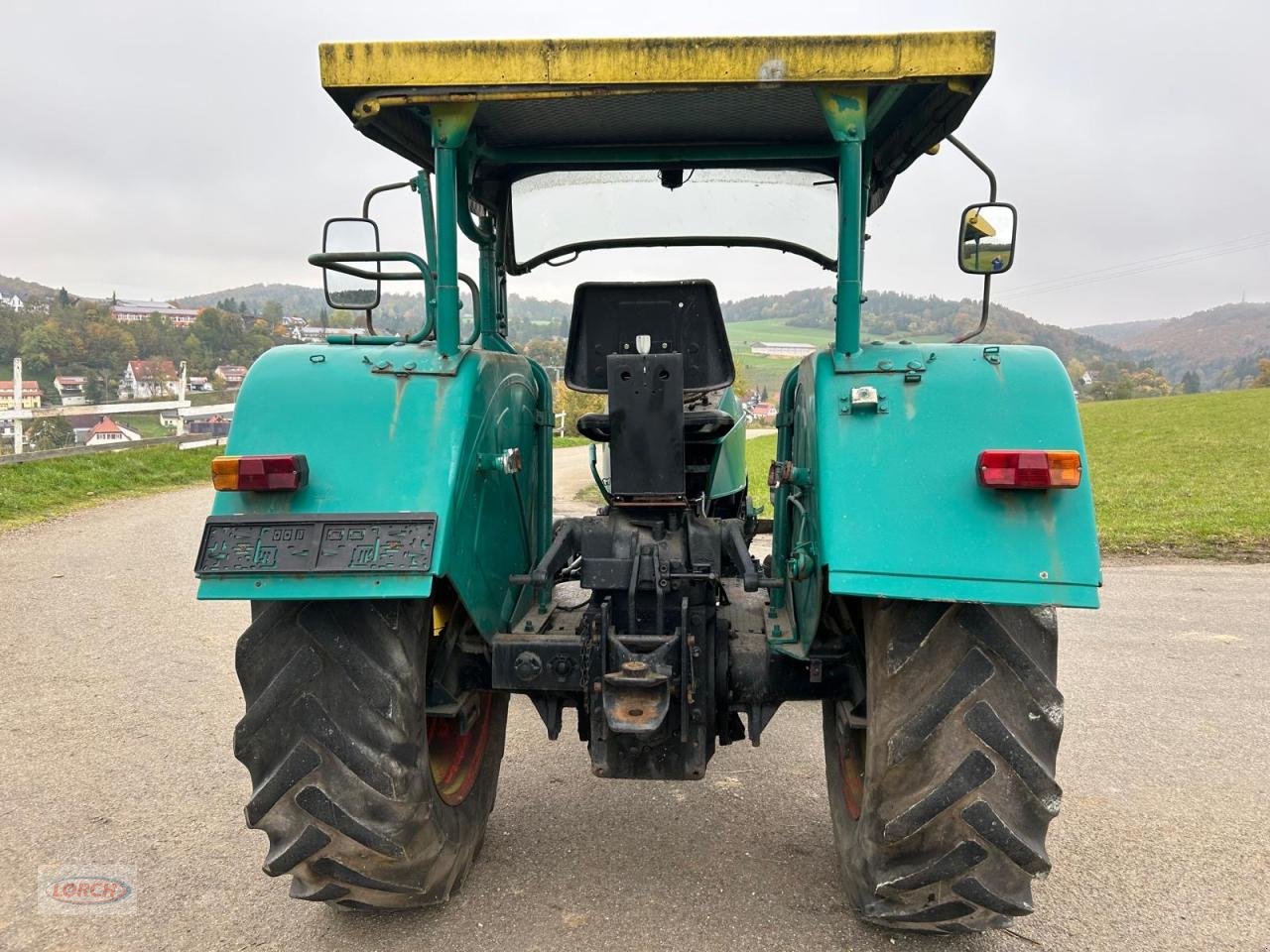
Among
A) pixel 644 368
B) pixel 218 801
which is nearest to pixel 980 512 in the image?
pixel 644 368

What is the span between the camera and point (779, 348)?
3.74m

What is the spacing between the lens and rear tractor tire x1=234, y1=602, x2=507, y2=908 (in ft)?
8.05

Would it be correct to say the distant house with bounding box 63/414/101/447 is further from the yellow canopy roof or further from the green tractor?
the yellow canopy roof

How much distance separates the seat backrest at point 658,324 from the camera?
3523mm

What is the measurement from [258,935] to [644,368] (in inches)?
87.3

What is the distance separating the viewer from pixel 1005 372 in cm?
241

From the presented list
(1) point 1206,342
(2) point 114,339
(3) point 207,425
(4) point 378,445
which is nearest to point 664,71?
(4) point 378,445

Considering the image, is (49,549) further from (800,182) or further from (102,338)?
(102,338)

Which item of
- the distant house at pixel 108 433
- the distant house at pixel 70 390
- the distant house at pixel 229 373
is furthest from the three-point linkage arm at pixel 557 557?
the distant house at pixel 229 373

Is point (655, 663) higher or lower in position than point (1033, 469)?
lower

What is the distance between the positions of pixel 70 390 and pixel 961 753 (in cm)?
2310

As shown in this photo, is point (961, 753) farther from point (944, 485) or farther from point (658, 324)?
point (658, 324)

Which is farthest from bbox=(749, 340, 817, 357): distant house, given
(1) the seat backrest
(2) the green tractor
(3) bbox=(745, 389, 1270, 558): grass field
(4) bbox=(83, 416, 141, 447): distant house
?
(4) bbox=(83, 416, 141, 447): distant house

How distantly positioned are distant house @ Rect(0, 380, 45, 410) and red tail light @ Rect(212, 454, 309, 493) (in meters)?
16.0
